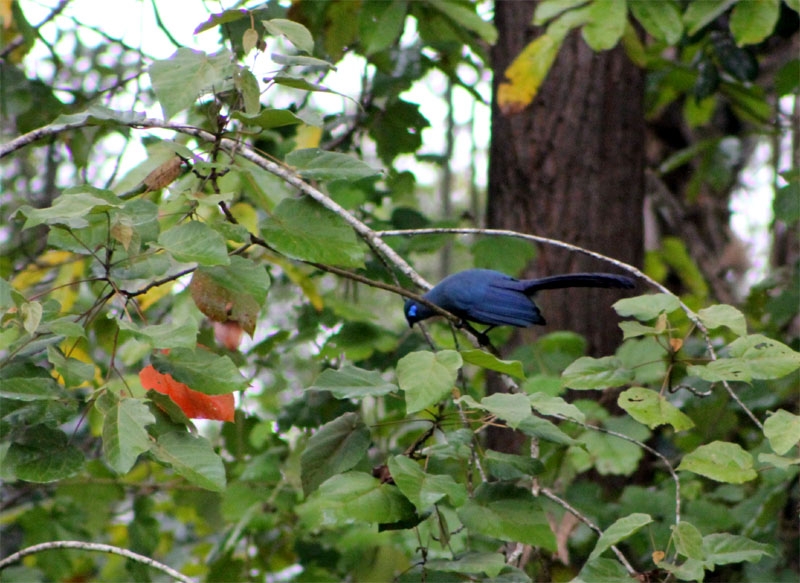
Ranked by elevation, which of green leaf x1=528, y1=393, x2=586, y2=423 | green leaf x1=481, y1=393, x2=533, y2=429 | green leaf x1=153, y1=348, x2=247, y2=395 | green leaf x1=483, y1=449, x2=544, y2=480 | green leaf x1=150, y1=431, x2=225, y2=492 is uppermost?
→ green leaf x1=153, y1=348, x2=247, y2=395

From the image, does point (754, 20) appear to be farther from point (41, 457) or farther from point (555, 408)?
point (41, 457)

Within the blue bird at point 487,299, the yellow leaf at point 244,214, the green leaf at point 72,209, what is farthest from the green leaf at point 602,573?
the yellow leaf at point 244,214

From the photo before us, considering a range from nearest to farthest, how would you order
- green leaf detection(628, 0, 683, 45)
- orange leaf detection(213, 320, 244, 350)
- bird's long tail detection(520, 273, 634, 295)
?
orange leaf detection(213, 320, 244, 350), bird's long tail detection(520, 273, 634, 295), green leaf detection(628, 0, 683, 45)

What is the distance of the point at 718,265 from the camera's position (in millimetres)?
6215

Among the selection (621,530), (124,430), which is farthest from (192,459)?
(621,530)

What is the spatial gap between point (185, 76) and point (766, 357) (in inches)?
48.4

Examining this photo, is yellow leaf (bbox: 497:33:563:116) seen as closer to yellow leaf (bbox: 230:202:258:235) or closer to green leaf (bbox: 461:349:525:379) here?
yellow leaf (bbox: 230:202:258:235)

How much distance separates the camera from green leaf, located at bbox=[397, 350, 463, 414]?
1.57m

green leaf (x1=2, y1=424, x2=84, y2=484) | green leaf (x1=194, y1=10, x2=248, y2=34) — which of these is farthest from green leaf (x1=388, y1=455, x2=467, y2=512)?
green leaf (x1=194, y1=10, x2=248, y2=34)

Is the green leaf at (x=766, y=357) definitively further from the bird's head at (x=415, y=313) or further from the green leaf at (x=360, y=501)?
the bird's head at (x=415, y=313)

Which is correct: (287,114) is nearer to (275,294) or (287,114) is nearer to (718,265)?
(275,294)

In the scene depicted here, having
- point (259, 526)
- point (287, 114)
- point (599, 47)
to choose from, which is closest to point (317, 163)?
point (287, 114)

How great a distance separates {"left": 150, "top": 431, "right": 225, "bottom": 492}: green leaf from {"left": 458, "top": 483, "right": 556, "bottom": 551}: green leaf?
469mm

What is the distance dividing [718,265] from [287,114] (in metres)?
5.03
